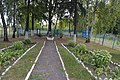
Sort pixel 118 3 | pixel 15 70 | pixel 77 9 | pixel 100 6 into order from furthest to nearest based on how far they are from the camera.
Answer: pixel 77 9 < pixel 100 6 < pixel 118 3 < pixel 15 70

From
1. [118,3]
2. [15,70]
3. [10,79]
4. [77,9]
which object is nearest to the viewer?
[10,79]

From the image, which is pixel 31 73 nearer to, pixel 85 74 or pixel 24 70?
pixel 24 70

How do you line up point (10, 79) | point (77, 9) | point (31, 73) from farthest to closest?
point (77, 9) → point (31, 73) → point (10, 79)

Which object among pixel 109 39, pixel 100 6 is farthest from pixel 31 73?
pixel 109 39

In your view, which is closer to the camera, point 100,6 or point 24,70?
point 24,70

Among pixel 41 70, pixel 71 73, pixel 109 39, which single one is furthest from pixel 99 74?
pixel 109 39

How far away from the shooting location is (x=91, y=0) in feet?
94.2

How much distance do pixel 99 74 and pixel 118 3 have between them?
15596 millimetres

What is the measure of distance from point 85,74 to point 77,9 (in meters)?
21.1

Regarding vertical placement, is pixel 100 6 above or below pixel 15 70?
above

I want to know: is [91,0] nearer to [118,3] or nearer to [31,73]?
[118,3]

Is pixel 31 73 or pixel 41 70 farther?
pixel 41 70

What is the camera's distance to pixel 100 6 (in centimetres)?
2734

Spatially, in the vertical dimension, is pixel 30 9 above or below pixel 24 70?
above
